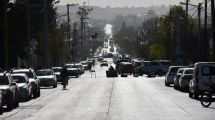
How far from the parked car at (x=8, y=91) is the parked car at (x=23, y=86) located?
17.0 ft

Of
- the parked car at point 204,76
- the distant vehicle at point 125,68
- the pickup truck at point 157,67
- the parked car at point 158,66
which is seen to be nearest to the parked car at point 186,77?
the parked car at point 204,76

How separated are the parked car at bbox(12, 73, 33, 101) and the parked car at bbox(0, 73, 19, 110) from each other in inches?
204

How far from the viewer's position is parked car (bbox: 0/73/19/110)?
111ft

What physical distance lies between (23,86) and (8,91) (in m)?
8.03

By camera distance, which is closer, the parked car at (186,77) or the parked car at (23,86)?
the parked car at (23,86)

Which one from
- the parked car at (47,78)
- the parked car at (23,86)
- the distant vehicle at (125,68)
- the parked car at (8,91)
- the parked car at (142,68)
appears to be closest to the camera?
the parked car at (8,91)

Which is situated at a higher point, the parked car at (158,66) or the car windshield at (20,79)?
the car windshield at (20,79)

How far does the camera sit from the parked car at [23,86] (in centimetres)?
4209

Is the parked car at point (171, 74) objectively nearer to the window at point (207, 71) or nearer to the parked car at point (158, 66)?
the window at point (207, 71)

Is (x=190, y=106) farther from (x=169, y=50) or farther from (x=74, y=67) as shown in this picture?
(x=169, y=50)

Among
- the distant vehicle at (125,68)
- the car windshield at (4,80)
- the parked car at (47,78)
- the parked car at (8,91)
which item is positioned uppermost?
the car windshield at (4,80)

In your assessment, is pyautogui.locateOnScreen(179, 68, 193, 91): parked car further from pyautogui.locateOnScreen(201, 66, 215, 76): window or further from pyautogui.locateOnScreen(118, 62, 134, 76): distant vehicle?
pyautogui.locateOnScreen(118, 62, 134, 76): distant vehicle

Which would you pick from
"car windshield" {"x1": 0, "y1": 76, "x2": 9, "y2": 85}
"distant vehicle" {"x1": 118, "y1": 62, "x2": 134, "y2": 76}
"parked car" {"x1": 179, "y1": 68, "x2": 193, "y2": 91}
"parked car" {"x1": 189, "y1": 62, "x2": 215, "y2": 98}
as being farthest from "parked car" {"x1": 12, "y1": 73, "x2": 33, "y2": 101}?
"distant vehicle" {"x1": 118, "y1": 62, "x2": 134, "y2": 76}

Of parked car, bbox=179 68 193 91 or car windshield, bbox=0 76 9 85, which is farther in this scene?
parked car, bbox=179 68 193 91
